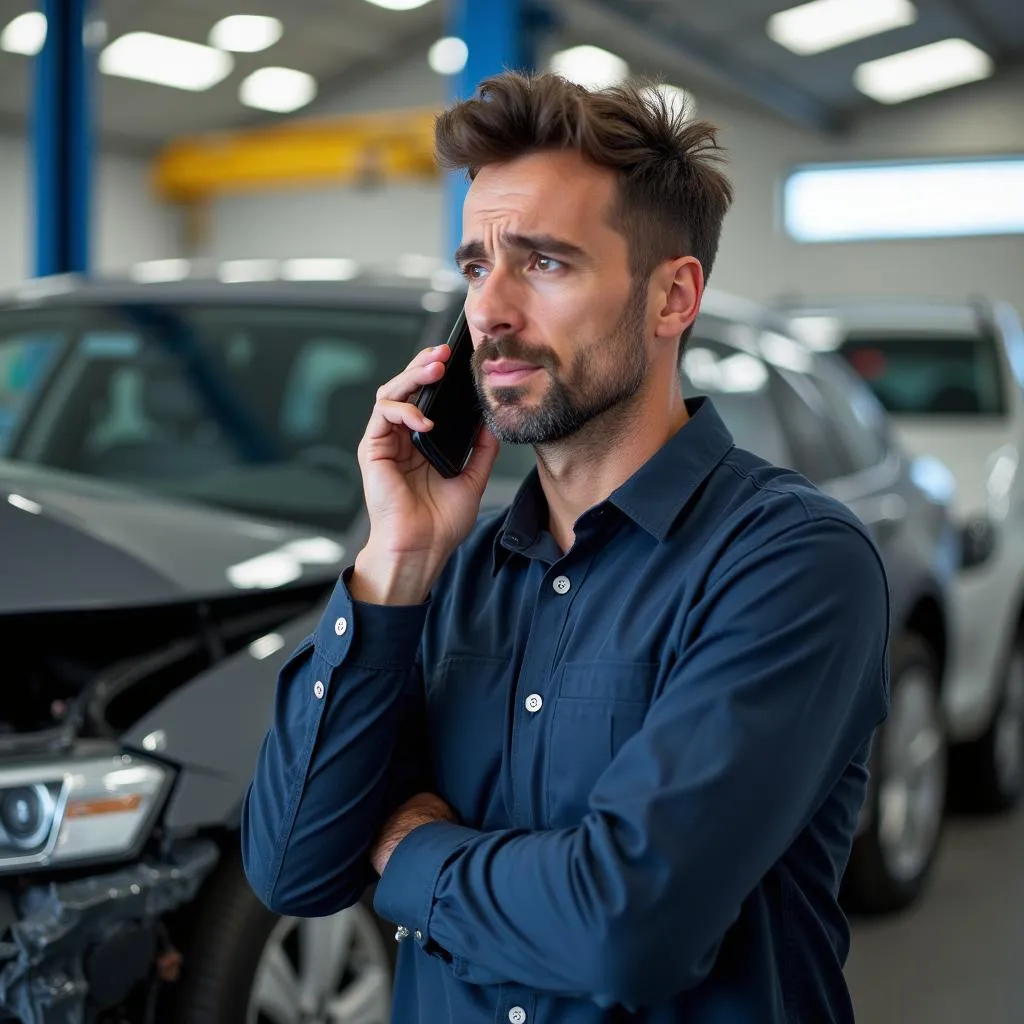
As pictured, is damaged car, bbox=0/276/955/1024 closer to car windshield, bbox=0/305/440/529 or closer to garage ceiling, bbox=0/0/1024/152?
car windshield, bbox=0/305/440/529

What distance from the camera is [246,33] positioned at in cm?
1603

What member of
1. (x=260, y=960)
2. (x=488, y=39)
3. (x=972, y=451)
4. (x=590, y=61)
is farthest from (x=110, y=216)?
(x=260, y=960)

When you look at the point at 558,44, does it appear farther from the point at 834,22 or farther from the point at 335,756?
the point at 335,756

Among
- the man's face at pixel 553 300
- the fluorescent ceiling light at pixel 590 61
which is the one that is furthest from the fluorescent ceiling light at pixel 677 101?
→ the fluorescent ceiling light at pixel 590 61

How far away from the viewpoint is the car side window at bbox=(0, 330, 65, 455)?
3.67 meters

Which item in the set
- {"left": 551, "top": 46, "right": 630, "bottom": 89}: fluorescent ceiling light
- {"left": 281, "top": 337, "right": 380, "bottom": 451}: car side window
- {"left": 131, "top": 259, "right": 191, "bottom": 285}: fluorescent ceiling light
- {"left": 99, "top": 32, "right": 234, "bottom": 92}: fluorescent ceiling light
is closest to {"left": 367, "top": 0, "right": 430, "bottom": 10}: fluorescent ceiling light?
{"left": 551, "top": 46, "right": 630, "bottom": 89}: fluorescent ceiling light

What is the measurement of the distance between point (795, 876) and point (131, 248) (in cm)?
2015

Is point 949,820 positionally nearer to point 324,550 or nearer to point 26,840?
point 324,550

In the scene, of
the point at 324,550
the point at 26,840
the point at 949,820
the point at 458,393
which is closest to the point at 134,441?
the point at 324,550

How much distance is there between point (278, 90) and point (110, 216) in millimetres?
3076

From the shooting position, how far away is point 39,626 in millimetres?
2328

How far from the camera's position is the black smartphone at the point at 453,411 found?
1.66m

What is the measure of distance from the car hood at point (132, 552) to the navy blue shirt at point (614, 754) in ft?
2.37

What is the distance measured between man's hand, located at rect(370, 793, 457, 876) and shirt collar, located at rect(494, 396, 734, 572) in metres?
0.27
